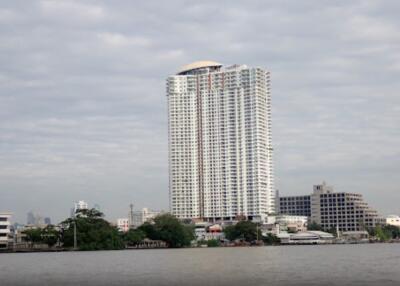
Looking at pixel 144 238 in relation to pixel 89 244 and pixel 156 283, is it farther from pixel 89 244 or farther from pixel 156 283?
pixel 156 283

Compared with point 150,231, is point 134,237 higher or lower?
lower

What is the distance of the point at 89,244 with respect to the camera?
160 meters

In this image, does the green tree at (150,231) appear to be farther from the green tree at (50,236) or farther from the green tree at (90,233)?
the green tree at (50,236)

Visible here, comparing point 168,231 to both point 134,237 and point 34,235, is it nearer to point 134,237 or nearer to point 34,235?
point 134,237

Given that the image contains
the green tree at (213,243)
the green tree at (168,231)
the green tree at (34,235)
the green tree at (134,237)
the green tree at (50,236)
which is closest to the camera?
the green tree at (50,236)

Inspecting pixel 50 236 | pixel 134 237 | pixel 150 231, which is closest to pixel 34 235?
pixel 50 236

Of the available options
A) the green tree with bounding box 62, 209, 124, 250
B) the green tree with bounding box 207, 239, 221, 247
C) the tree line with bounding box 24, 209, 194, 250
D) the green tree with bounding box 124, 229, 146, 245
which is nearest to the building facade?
the tree line with bounding box 24, 209, 194, 250

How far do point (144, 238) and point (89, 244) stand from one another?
18579 millimetres

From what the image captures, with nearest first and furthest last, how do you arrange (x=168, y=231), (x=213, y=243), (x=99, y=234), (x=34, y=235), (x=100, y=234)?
(x=99, y=234), (x=100, y=234), (x=34, y=235), (x=168, y=231), (x=213, y=243)

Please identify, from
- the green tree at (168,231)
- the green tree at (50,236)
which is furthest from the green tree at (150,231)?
the green tree at (50,236)

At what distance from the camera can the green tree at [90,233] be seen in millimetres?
159875

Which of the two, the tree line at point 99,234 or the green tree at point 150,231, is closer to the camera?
the tree line at point 99,234

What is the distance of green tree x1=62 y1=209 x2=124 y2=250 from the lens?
160 metres

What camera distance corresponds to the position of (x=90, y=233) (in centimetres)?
16038
